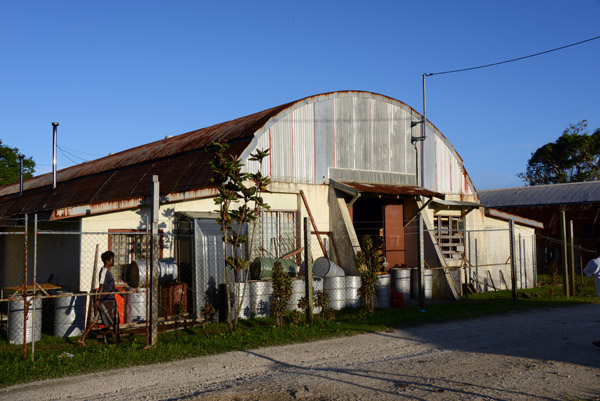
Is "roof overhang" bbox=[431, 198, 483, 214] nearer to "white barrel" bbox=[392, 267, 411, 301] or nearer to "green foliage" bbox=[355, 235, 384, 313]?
"white barrel" bbox=[392, 267, 411, 301]

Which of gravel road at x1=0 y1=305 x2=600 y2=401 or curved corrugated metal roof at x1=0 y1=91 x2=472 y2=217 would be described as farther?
curved corrugated metal roof at x1=0 y1=91 x2=472 y2=217

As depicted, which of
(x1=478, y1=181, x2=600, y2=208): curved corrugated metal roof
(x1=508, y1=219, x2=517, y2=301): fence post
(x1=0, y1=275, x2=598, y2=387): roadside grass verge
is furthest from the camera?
(x1=478, y1=181, x2=600, y2=208): curved corrugated metal roof

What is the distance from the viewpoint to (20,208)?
20.5 metres

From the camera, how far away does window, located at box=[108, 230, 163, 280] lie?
13.5 m

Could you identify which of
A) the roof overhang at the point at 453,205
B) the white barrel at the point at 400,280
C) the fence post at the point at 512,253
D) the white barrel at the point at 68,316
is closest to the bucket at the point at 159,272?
the white barrel at the point at 68,316

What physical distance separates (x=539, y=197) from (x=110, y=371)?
31.1 metres

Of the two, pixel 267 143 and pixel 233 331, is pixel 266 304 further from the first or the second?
pixel 267 143

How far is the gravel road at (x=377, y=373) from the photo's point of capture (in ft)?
22.8

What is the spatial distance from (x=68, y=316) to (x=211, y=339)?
10.3 feet

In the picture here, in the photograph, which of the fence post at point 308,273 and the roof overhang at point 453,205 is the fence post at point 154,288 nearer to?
the fence post at point 308,273

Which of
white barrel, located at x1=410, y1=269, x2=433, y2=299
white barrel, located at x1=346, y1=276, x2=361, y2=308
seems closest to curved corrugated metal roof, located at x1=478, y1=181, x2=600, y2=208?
white barrel, located at x1=410, y1=269, x2=433, y2=299

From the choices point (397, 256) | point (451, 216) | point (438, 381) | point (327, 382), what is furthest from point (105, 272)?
point (451, 216)

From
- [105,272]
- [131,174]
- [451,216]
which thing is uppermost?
[131,174]

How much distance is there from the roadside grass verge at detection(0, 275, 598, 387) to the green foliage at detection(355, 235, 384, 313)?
0.36 meters
